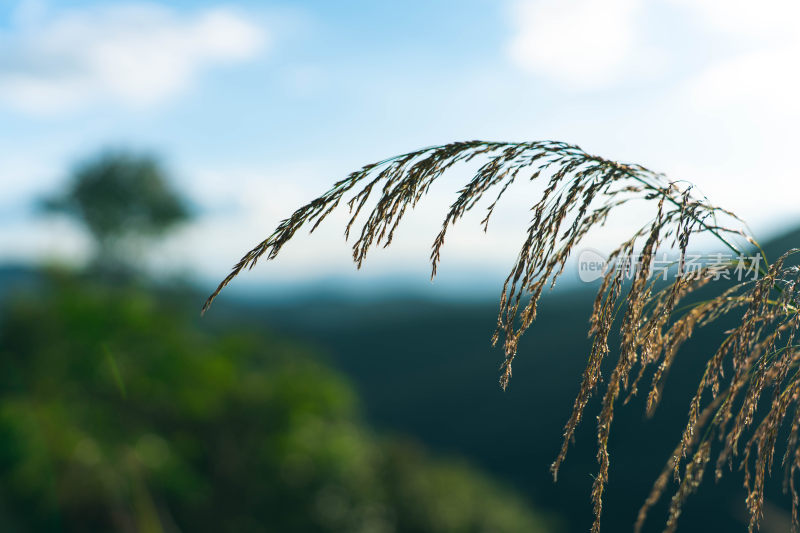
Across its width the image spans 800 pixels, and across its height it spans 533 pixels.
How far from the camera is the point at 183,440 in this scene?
7.53 m

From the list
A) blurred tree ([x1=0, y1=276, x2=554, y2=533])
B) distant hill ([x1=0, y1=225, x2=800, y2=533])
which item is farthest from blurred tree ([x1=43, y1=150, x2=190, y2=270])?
blurred tree ([x1=0, y1=276, x2=554, y2=533])

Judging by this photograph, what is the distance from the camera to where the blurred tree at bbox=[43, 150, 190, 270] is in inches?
890

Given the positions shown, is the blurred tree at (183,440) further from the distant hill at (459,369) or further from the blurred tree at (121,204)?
the blurred tree at (121,204)

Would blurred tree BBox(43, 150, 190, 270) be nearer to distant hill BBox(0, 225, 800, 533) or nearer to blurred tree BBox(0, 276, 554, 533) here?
distant hill BBox(0, 225, 800, 533)

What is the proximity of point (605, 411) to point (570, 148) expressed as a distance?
48 cm

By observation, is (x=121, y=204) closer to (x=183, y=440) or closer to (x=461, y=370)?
(x=461, y=370)

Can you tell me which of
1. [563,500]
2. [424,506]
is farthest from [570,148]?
[563,500]

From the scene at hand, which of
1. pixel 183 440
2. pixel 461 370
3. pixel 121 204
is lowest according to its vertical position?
pixel 461 370

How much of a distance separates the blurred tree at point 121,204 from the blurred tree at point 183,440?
14.6 metres

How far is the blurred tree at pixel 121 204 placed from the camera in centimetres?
2259

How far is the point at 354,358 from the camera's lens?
20.9 m

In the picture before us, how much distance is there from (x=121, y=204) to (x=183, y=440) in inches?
732

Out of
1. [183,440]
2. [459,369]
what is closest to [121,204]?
[459,369]

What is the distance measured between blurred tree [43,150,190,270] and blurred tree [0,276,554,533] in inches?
575
